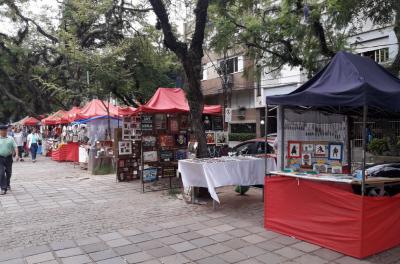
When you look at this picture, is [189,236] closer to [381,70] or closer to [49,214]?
[49,214]

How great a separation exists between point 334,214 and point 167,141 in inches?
243

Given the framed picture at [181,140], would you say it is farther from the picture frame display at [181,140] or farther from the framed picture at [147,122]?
the framed picture at [147,122]

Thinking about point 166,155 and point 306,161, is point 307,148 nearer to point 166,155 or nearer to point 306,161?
point 306,161

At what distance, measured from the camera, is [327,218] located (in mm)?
5324

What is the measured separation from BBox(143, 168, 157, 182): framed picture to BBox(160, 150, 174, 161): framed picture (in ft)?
1.39

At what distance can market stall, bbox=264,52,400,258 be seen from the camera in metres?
5.01

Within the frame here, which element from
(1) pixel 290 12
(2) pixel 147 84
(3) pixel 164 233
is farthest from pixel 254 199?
(2) pixel 147 84

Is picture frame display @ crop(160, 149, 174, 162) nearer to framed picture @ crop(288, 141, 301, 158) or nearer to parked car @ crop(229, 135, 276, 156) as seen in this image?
parked car @ crop(229, 135, 276, 156)

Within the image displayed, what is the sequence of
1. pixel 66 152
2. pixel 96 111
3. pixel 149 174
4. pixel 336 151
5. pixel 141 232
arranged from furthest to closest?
pixel 66 152
pixel 96 111
pixel 149 174
pixel 336 151
pixel 141 232

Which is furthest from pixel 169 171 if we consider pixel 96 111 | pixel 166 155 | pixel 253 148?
pixel 96 111

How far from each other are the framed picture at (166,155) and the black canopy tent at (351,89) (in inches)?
188

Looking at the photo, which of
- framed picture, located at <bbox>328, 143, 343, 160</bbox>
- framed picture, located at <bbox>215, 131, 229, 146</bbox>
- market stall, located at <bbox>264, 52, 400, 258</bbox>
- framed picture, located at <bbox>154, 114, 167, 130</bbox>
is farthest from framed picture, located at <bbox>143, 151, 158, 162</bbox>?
framed picture, located at <bbox>328, 143, 343, 160</bbox>

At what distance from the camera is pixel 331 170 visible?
6.36 meters

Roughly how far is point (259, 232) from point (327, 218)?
121 cm
